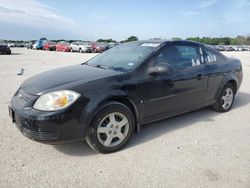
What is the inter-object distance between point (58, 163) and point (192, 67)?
9.19 feet

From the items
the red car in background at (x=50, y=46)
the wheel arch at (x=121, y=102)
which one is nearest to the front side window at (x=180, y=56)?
the wheel arch at (x=121, y=102)

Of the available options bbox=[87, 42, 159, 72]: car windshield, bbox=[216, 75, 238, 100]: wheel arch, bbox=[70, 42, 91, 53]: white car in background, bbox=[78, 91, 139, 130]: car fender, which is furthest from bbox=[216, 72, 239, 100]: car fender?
bbox=[70, 42, 91, 53]: white car in background

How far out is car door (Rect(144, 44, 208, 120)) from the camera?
3778 millimetres

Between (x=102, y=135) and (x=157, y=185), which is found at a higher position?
(x=102, y=135)

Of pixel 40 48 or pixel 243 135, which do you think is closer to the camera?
pixel 243 135

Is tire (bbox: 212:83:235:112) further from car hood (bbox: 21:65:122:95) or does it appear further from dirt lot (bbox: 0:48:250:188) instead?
car hood (bbox: 21:65:122:95)

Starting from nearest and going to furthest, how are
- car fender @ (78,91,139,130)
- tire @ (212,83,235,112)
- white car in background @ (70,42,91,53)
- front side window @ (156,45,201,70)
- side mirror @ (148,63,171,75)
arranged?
car fender @ (78,91,139,130) < side mirror @ (148,63,171,75) < front side window @ (156,45,201,70) < tire @ (212,83,235,112) < white car in background @ (70,42,91,53)

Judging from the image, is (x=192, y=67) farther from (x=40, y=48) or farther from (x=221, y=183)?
(x=40, y=48)

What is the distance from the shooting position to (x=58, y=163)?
3104 mm

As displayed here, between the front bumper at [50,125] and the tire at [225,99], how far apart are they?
323cm

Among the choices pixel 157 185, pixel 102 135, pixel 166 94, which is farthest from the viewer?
pixel 166 94

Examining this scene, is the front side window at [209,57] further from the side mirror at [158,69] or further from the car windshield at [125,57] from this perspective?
the side mirror at [158,69]

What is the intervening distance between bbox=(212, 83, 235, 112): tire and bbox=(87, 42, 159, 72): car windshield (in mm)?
2045

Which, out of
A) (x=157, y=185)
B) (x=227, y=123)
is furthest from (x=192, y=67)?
(x=157, y=185)
